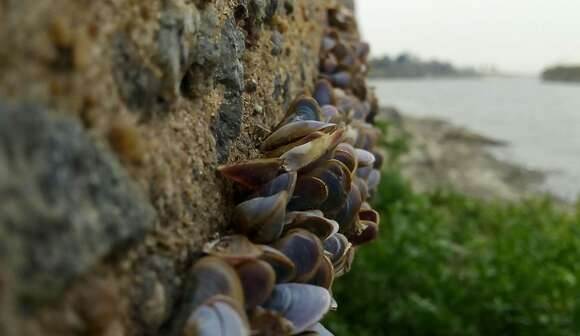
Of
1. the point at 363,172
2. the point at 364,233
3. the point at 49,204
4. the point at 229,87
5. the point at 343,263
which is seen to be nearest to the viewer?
the point at 49,204

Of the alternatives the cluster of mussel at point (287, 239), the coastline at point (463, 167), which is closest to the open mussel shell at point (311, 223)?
the cluster of mussel at point (287, 239)

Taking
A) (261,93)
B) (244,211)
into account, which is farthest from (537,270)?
(244,211)

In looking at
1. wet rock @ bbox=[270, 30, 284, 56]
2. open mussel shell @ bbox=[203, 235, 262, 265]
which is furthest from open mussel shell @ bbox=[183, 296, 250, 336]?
wet rock @ bbox=[270, 30, 284, 56]

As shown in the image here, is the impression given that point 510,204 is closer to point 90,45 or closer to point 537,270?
point 537,270

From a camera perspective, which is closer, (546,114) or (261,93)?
(261,93)

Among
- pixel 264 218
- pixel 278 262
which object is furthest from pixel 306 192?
pixel 278 262

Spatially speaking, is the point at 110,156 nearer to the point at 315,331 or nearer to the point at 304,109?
the point at 315,331

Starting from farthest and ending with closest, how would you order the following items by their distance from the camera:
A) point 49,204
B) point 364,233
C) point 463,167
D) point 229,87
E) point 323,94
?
1. point 463,167
2. point 323,94
3. point 364,233
4. point 229,87
5. point 49,204
